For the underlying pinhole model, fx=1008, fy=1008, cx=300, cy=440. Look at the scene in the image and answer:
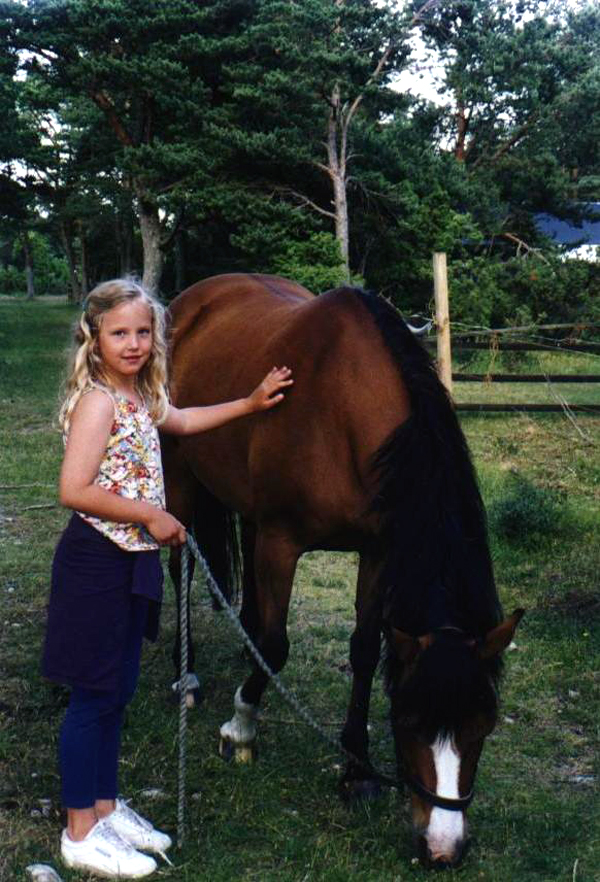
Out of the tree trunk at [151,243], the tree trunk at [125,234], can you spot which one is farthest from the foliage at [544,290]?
the tree trunk at [125,234]

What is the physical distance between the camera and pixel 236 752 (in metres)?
3.86

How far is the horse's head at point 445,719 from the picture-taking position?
8.71ft

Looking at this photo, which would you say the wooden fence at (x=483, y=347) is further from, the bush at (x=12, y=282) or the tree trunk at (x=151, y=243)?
the bush at (x=12, y=282)

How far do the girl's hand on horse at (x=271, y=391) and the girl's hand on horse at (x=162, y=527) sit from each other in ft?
2.66

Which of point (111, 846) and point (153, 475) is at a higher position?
point (153, 475)

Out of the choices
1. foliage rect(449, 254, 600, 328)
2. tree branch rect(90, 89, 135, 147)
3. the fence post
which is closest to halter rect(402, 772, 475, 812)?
the fence post

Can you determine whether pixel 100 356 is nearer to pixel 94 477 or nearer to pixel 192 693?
pixel 94 477

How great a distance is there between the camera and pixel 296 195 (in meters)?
21.9

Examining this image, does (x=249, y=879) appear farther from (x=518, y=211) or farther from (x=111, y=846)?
(x=518, y=211)

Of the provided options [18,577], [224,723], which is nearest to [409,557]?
[224,723]

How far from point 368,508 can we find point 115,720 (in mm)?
1027

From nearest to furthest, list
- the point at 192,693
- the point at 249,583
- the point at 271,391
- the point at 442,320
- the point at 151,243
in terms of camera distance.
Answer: the point at 271,391, the point at 192,693, the point at 249,583, the point at 442,320, the point at 151,243

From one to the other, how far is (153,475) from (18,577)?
3.55m

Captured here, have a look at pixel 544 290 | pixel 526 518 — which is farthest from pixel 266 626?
pixel 544 290
